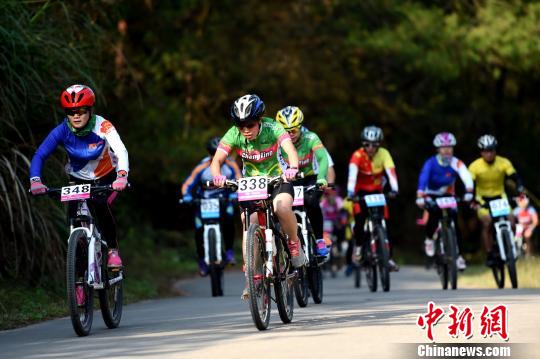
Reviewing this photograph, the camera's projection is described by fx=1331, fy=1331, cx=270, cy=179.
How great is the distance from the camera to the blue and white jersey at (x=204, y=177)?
1919 cm

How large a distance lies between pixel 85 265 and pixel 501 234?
29.1 ft

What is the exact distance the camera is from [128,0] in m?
25.6

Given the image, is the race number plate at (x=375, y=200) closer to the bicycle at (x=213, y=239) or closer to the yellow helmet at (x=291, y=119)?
the bicycle at (x=213, y=239)

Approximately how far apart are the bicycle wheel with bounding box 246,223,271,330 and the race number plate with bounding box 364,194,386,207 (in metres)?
6.79

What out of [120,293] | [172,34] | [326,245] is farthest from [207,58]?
[120,293]

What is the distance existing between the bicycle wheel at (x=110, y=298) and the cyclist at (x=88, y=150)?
155 millimetres

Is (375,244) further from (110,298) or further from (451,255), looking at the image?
(110,298)

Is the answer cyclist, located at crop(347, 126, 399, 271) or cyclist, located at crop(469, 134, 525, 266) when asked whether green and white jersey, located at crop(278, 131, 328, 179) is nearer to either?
cyclist, located at crop(347, 126, 399, 271)

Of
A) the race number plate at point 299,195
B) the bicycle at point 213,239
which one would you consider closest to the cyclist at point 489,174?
the bicycle at point 213,239

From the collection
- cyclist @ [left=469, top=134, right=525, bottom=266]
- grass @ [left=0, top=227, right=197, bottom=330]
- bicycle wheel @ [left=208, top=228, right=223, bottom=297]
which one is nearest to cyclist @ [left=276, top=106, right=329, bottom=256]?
bicycle wheel @ [left=208, top=228, right=223, bottom=297]

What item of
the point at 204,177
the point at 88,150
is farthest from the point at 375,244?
the point at 88,150

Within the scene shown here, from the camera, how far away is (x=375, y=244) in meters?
18.2

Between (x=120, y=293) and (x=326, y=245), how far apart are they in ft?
11.4

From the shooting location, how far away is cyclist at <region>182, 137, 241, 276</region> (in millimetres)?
19000
